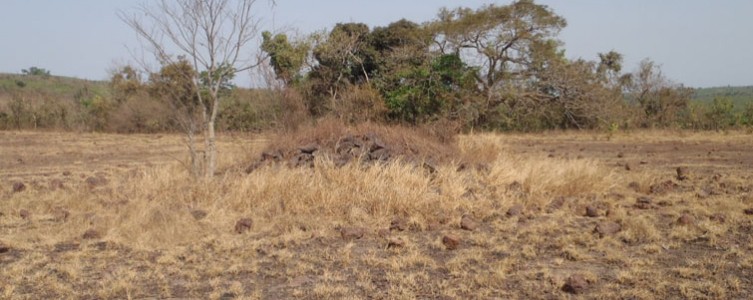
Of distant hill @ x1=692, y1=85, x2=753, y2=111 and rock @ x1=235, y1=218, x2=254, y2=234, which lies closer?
rock @ x1=235, y1=218, x2=254, y2=234

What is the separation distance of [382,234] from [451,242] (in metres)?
0.82

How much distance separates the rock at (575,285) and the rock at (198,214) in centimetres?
419

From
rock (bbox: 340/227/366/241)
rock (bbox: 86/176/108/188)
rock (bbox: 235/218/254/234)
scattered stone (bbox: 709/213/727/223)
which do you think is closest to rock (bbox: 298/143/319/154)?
rock (bbox: 235/218/254/234)

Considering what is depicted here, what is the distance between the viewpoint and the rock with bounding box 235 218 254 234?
660 centimetres

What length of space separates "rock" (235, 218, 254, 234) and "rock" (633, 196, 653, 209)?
4.90 metres

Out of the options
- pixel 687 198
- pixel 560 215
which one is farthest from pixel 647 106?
pixel 560 215

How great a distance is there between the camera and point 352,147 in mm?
9781

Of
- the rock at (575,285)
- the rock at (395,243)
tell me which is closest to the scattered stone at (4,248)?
the rock at (395,243)

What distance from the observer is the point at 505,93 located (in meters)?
23.1

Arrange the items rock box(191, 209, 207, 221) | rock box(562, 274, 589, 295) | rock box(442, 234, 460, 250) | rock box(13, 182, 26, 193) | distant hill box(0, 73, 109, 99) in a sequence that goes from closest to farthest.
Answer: rock box(562, 274, 589, 295) < rock box(442, 234, 460, 250) < rock box(191, 209, 207, 221) < rock box(13, 182, 26, 193) < distant hill box(0, 73, 109, 99)

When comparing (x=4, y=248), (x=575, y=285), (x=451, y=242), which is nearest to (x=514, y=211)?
(x=451, y=242)

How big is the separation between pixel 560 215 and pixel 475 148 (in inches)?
178

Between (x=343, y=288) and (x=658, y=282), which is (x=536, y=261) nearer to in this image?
(x=658, y=282)

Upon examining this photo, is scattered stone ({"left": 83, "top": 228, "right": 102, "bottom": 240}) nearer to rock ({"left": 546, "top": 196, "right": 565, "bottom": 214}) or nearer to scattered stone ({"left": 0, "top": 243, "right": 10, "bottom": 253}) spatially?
scattered stone ({"left": 0, "top": 243, "right": 10, "bottom": 253})
